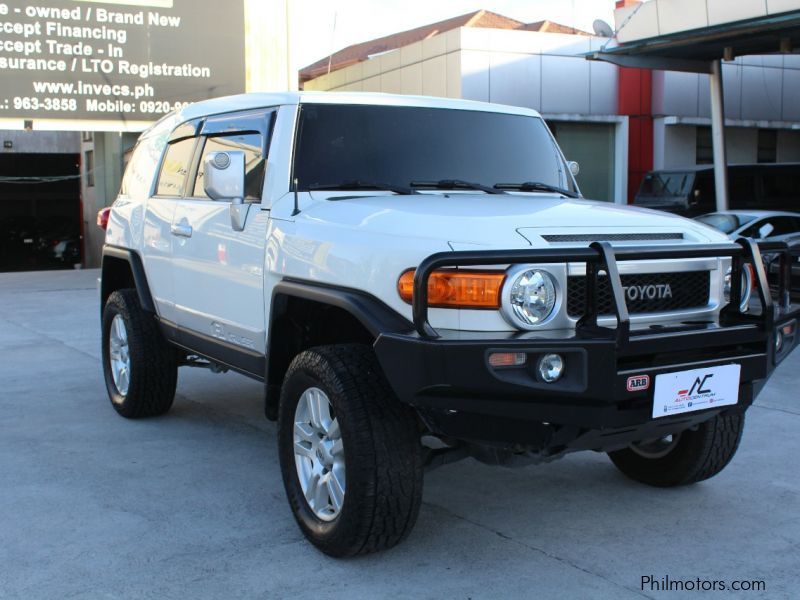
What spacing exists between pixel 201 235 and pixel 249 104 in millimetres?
743

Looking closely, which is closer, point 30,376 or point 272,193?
point 272,193

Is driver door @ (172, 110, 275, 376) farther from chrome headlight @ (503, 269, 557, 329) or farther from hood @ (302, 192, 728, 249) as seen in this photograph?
chrome headlight @ (503, 269, 557, 329)

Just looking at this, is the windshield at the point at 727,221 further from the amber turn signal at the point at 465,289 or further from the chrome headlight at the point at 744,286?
the amber turn signal at the point at 465,289

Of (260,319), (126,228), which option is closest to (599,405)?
(260,319)

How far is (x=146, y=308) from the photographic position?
229 inches

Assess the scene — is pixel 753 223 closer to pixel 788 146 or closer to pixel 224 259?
pixel 224 259

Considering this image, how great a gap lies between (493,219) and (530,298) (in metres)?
0.44

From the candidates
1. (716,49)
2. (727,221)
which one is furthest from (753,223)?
(716,49)

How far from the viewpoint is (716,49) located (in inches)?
653

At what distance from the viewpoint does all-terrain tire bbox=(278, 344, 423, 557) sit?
11.4 feet

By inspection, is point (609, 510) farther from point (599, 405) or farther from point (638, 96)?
point (638, 96)

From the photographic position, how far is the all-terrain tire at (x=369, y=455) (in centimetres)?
348

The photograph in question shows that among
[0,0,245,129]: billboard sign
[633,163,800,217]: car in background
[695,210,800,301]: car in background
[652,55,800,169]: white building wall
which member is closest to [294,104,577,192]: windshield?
[695,210,800,301]: car in background

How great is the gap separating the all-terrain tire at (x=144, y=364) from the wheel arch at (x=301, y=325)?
1.71 meters
